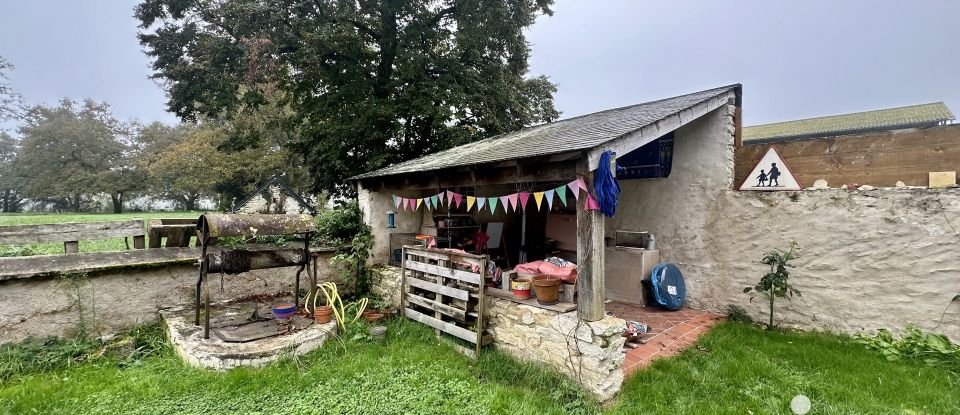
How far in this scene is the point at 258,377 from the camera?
369 centimetres

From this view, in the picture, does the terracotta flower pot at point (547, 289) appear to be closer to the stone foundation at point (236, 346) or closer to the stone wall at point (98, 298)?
the stone foundation at point (236, 346)

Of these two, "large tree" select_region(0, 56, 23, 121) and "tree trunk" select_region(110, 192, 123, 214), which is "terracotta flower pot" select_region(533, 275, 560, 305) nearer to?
"large tree" select_region(0, 56, 23, 121)

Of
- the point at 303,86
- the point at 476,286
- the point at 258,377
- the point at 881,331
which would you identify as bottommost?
the point at 258,377

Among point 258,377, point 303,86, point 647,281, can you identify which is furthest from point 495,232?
point 303,86

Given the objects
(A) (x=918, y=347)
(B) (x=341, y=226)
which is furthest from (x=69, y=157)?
(A) (x=918, y=347)

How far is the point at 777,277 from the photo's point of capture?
4562 millimetres

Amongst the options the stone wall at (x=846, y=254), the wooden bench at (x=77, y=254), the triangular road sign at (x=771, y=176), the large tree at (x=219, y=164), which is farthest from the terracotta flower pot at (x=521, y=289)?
the large tree at (x=219, y=164)

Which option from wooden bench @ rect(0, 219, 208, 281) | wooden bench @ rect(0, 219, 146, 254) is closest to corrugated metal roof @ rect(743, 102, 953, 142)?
wooden bench @ rect(0, 219, 208, 281)

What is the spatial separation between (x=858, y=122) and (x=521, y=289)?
19.0 meters

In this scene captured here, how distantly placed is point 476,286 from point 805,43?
25786 millimetres

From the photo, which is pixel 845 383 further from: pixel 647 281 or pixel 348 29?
pixel 348 29

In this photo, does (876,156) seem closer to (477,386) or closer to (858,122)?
(477,386)

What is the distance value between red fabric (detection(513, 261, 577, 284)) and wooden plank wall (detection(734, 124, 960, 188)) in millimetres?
3276

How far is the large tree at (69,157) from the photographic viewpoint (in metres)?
26.2
